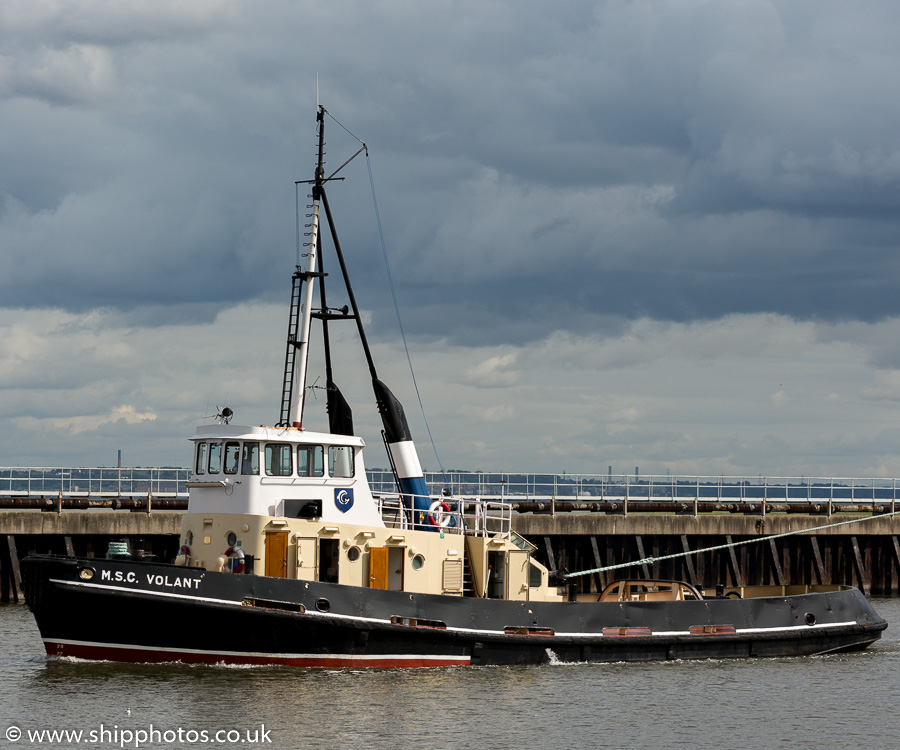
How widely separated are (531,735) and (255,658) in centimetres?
576

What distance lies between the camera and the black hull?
22.5 metres

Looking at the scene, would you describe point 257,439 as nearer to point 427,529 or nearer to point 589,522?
point 427,529

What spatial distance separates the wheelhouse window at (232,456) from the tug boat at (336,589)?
0.09 ft

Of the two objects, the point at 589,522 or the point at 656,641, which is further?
the point at 589,522

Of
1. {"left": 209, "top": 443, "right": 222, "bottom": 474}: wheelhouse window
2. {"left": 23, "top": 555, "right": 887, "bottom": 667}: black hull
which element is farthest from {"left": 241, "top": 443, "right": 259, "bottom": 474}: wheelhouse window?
{"left": 23, "top": 555, "right": 887, "bottom": 667}: black hull

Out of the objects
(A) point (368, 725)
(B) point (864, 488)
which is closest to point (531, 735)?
(A) point (368, 725)

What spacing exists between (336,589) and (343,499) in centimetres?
208

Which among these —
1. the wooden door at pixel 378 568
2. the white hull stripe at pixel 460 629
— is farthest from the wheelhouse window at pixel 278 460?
the white hull stripe at pixel 460 629

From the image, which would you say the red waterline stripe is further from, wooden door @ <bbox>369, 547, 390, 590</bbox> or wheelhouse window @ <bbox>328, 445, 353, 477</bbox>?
wheelhouse window @ <bbox>328, 445, 353, 477</bbox>

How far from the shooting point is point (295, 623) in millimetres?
22797

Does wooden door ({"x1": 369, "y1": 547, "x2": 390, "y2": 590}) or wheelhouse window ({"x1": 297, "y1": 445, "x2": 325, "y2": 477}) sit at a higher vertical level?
wheelhouse window ({"x1": 297, "y1": 445, "x2": 325, "y2": 477})

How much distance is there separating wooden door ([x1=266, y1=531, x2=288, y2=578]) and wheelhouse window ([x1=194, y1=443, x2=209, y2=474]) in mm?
2105

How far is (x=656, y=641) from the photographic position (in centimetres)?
2594

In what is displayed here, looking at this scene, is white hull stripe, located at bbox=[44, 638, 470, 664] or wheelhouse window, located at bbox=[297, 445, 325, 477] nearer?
white hull stripe, located at bbox=[44, 638, 470, 664]
